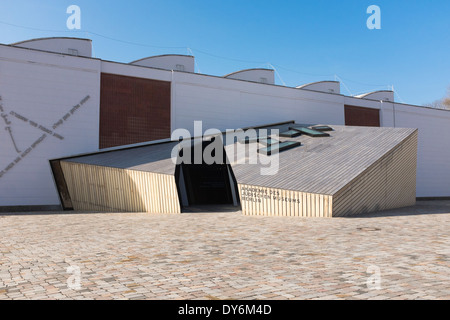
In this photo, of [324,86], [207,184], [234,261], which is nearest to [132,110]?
[207,184]

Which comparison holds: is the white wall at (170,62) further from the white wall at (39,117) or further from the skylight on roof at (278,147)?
the skylight on roof at (278,147)

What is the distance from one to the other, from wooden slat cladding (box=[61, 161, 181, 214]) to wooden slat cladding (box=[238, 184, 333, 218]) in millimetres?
3134

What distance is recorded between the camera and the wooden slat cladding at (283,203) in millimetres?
12047

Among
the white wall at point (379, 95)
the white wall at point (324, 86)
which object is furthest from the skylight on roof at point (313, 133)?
the white wall at point (379, 95)

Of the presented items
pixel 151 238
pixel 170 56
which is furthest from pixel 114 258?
pixel 170 56

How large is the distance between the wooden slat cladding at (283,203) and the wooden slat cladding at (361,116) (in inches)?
870

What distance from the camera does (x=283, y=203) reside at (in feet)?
42.3

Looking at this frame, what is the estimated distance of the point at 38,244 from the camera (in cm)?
860

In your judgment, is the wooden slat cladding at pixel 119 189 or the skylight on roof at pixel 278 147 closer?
the wooden slat cladding at pixel 119 189

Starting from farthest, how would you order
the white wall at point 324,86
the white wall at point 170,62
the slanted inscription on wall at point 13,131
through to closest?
1. the white wall at point 324,86
2. the white wall at point 170,62
3. the slanted inscription on wall at point 13,131

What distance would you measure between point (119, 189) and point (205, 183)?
6.90 metres

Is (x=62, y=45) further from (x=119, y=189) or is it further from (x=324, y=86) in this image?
(x=324, y=86)

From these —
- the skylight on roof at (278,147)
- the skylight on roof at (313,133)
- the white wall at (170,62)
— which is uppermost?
the white wall at (170,62)

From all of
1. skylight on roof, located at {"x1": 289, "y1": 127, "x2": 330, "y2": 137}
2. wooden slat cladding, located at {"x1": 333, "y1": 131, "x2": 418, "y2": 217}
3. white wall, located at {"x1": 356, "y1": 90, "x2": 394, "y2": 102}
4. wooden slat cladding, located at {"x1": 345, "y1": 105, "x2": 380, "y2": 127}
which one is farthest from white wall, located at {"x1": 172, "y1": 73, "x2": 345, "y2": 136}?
wooden slat cladding, located at {"x1": 333, "y1": 131, "x2": 418, "y2": 217}
